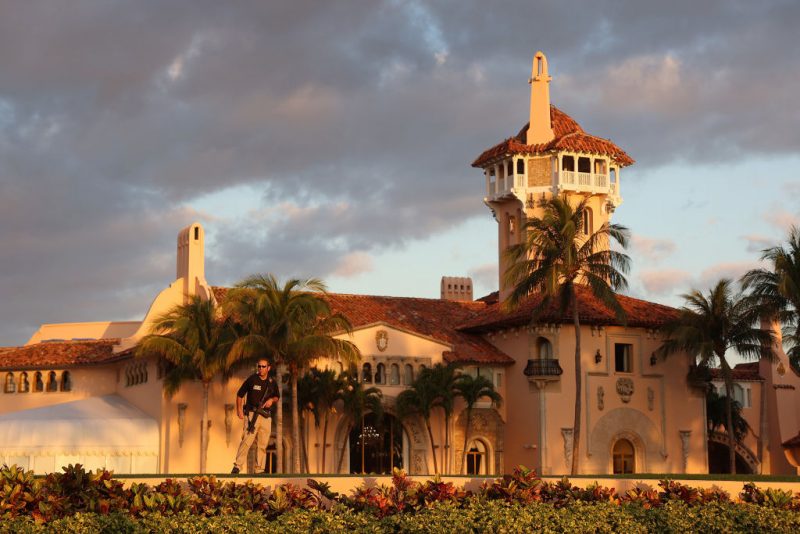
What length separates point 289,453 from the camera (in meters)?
52.6

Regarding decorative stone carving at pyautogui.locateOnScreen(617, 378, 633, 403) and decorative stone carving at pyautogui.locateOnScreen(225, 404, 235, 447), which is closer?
decorative stone carving at pyautogui.locateOnScreen(225, 404, 235, 447)

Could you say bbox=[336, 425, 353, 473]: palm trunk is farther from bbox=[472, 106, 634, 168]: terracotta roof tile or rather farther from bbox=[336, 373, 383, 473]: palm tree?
bbox=[472, 106, 634, 168]: terracotta roof tile

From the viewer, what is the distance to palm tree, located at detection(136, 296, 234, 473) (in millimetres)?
50719

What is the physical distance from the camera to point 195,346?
5088 cm

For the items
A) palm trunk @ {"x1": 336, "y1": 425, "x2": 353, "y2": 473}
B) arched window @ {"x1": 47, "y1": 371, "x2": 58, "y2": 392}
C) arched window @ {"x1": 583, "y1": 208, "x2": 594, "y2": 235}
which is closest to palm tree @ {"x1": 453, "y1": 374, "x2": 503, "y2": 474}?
palm trunk @ {"x1": 336, "y1": 425, "x2": 353, "y2": 473}

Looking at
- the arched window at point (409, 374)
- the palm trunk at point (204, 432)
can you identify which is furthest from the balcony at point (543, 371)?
the palm trunk at point (204, 432)

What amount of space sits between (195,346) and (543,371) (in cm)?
1543

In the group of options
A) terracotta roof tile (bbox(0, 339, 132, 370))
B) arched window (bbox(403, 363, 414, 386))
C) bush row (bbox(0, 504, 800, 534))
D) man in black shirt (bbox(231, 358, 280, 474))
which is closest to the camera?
bush row (bbox(0, 504, 800, 534))

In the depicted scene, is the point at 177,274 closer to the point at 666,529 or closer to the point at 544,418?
the point at 544,418

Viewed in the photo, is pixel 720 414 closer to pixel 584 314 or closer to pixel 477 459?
pixel 584 314

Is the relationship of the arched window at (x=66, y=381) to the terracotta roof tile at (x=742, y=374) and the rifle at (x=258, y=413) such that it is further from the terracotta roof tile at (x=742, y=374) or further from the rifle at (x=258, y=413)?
the rifle at (x=258, y=413)

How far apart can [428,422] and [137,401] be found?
13403 mm

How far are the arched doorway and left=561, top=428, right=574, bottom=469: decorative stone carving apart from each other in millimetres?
6971

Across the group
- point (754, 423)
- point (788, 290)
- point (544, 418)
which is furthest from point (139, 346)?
point (754, 423)
